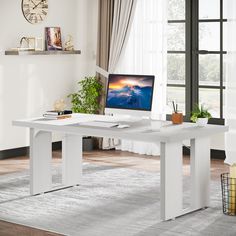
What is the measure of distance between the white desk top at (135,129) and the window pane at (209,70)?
87.8 inches

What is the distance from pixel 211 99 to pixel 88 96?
1.58 metres

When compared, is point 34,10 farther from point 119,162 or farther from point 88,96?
point 119,162

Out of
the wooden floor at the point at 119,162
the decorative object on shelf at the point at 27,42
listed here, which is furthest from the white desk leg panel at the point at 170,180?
the decorative object on shelf at the point at 27,42

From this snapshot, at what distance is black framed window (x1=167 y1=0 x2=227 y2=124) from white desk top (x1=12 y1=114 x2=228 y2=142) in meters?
2.23

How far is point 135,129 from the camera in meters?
5.61

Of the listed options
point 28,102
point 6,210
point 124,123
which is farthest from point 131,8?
point 6,210

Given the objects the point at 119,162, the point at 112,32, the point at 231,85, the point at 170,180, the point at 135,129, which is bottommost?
the point at 119,162

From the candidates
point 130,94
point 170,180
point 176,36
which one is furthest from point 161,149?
point 176,36

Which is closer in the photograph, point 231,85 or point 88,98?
point 231,85

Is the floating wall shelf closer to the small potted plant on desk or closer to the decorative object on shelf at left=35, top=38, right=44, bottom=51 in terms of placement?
the decorative object on shelf at left=35, top=38, right=44, bottom=51

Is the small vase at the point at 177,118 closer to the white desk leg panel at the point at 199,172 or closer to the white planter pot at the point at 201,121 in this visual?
the white planter pot at the point at 201,121

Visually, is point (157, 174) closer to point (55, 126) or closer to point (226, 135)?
point (226, 135)

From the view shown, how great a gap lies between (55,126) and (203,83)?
9.67 feet

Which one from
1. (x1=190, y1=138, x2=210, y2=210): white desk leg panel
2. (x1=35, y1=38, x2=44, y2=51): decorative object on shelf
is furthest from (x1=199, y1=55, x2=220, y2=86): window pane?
(x1=190, y1=138, x2=210, y2=210): white desk leg panel
